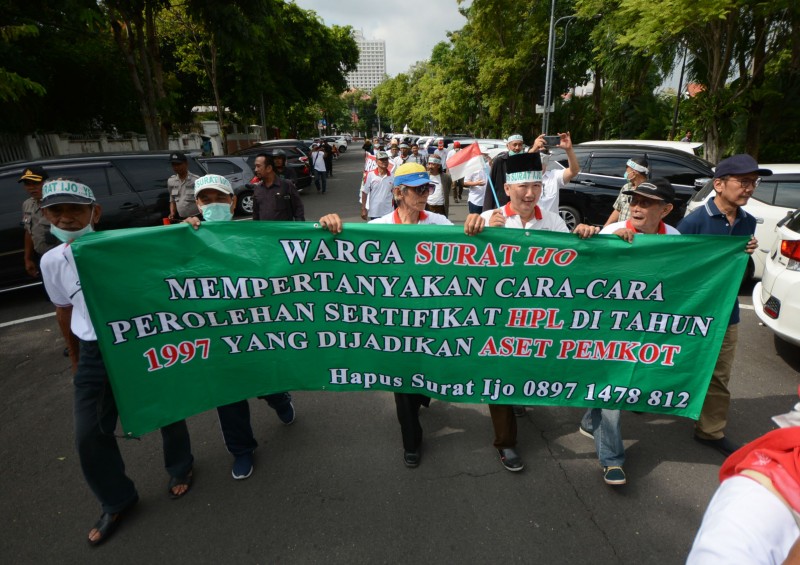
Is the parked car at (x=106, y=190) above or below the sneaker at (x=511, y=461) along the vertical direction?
above

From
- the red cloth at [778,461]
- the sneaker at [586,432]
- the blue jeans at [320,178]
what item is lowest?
the sneaker at [586,432]

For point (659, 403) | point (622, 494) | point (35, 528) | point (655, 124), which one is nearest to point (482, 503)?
point (622, 494)

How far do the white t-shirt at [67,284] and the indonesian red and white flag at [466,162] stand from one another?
412cm

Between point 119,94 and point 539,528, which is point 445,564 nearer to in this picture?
point 539,528

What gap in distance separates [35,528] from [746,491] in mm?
3401

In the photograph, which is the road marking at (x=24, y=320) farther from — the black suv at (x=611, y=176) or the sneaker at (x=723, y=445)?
the black suv at (x=611, y=176)

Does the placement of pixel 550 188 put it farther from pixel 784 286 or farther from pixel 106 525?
pixel 106 525

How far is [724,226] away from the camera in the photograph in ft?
9.62

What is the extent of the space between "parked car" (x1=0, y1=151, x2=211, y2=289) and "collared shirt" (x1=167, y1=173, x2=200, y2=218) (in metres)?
0.81

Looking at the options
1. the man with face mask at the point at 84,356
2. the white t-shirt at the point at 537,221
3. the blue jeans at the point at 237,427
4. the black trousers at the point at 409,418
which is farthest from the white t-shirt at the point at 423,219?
the man with face mask at the point at 84,356

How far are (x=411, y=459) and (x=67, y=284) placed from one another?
2.26 meters

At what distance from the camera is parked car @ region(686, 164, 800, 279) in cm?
558

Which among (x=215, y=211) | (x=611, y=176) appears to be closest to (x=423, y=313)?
(x=215, y=211)

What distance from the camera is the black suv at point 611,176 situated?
7836mm
